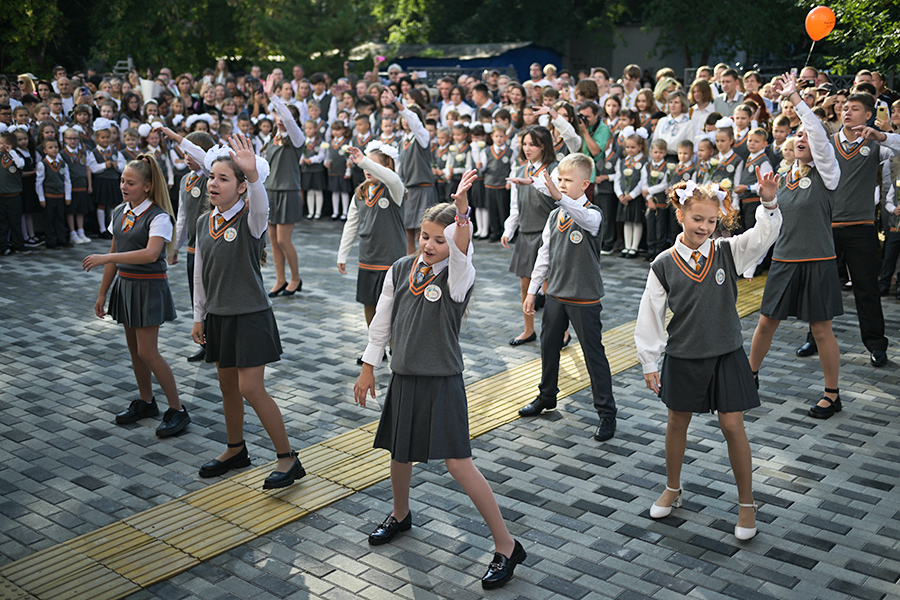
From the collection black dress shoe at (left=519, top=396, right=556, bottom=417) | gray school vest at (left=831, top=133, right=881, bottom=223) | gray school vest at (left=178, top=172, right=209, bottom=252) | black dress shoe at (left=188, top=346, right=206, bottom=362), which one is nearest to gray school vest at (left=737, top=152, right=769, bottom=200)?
gray school vest at (left=831, top=133, right=881, bottom=223)

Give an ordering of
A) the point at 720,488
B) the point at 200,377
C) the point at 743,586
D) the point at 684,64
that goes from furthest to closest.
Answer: the point at 684,64 < the point at 200,377 < the point at 720,488 < the point at 743,586

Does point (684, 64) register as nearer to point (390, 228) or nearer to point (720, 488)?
point (390, 228)

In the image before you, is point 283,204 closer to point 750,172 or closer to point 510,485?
point 750,172

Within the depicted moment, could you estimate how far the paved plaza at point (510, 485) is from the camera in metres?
4.04

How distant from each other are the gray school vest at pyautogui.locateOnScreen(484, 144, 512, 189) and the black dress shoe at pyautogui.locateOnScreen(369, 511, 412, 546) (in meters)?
8.65

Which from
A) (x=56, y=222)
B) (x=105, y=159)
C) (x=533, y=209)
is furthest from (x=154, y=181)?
(x=105, y=159)

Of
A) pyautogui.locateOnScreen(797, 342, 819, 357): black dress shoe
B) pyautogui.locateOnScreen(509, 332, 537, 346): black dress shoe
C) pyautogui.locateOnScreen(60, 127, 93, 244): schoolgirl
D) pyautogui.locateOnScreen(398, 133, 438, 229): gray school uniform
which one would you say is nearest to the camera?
pyautogui.locateOnScreen(797, 342, 819, 357): black dress shoe

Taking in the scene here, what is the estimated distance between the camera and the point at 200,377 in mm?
6945

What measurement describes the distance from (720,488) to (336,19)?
24.3 m

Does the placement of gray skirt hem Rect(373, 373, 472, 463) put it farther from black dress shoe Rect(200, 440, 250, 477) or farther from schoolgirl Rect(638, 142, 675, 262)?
schoolgirl Rect(638, 142, 675, 262)

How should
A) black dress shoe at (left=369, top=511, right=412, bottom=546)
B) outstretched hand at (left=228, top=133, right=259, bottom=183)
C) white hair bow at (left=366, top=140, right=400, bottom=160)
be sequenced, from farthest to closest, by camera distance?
white hair bow at (left=366, top=140, right=400, bottom=160) → outstretched hand at (left=228, top=133, right=259, bottom=183) → black dress shoe at (left=369, top=511, right=412, bottom=546)

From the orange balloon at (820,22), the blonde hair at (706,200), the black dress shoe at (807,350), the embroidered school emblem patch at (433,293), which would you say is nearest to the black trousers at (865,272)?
the black dress shoe at (807,350)

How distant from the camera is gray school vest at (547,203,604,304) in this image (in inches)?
232

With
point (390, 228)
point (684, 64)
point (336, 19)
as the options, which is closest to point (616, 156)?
point (390, 228)
